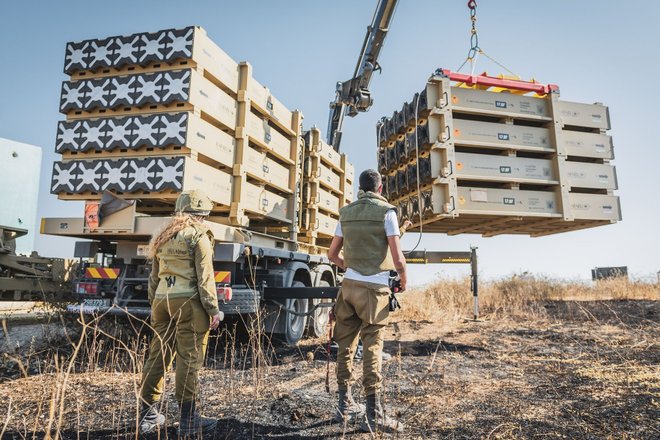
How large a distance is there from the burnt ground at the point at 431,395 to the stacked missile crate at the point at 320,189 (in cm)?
221

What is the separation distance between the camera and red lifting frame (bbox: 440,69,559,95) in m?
7.02

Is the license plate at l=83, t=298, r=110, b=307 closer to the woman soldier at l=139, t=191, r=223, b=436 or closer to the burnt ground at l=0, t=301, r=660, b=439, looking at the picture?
the burnt ground at l=0, t=301, r=660, b=439

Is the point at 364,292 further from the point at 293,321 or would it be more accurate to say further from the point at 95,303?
the point at 293,321

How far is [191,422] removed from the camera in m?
3.12

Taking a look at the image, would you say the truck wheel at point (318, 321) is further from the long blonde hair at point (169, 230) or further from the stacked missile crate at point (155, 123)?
the long blonde hair at point (169, 230)

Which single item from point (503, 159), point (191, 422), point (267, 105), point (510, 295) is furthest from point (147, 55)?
point (510, 295)

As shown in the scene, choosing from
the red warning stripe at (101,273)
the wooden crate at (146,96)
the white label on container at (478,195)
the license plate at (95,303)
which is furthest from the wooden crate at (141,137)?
the white label on container at (478,195)

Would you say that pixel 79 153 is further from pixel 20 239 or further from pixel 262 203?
pixel 20 239

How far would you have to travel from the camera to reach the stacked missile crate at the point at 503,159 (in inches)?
268

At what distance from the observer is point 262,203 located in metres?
6.42

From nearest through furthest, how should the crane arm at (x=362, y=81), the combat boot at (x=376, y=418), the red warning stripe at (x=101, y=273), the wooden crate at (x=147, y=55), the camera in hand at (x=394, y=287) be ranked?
the combat boot at (x=376, y=418) → the camera in hand at (x=394, y=287) → the wooden crate at (x=147, y=55) → the red warning stripe at (x=101, y=273) → the crane arm at (x=362, y=81)

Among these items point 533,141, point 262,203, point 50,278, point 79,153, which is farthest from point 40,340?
point 533,141

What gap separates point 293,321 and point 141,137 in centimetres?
322

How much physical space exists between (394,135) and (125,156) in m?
4.59
